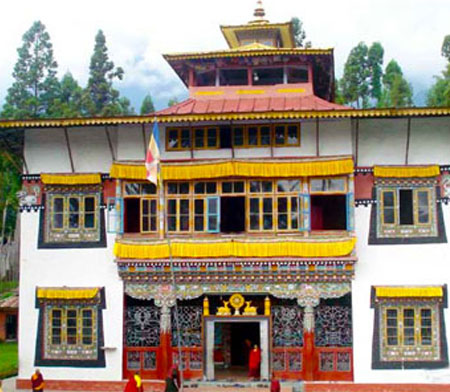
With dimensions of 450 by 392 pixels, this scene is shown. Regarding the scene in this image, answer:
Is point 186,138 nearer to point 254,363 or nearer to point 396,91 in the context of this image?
point 254,363

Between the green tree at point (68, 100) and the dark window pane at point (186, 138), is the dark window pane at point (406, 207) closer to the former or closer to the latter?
the dark window pane at point (186, 138)

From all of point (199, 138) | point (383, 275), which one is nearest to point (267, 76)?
point (199, 138)

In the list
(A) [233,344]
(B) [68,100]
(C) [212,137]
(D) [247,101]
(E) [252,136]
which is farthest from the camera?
(B) [68,100]

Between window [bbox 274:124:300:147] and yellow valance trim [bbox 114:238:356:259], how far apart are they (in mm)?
2584

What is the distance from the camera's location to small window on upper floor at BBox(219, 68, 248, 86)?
2150 centimetres

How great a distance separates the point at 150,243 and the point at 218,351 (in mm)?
4213

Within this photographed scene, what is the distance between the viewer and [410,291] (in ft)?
61.1

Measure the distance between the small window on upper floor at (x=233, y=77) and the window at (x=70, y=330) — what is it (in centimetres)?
692

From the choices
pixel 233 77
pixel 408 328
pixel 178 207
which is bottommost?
pixel 408 328

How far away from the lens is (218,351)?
2127 centimetres

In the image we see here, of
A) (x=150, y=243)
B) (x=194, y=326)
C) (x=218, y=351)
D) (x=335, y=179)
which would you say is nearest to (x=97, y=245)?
(x=150, y=243)

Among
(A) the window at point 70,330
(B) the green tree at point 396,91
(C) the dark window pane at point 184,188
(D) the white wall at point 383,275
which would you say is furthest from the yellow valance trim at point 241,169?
(B) the green tree at point 396,91

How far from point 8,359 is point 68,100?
33396mm

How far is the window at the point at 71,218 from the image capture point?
1989 cm
